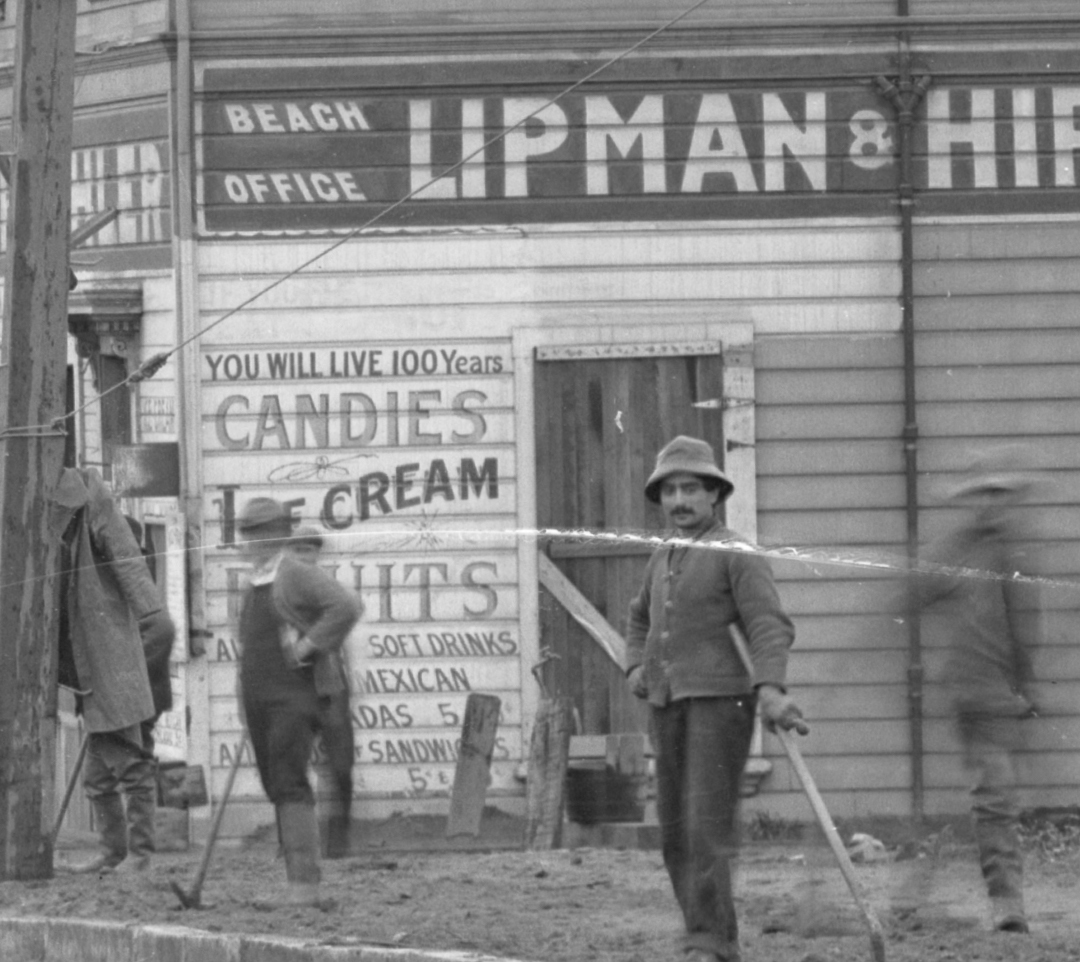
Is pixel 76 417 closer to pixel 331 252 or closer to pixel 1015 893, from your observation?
pixel 331 252

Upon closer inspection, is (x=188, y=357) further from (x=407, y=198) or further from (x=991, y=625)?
Result: (x=991, y=625)

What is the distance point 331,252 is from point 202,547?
1.76 metres

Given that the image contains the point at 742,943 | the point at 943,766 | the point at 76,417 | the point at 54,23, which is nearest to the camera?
the point at 742,943

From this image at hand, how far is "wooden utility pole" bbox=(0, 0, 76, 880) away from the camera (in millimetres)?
8680

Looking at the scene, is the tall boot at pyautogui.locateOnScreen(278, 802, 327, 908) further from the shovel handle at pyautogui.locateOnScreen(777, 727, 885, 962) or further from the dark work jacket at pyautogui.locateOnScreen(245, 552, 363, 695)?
the shovel handle at pyautogui.locateOnScreen(777, 727, 885, 962)

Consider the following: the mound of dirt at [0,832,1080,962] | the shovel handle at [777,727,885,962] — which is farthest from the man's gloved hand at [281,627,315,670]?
the shovel handle at [777,727,885,962]

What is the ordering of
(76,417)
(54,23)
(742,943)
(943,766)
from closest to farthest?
(742,943) → (54,23) → (943,766) → (76,417)

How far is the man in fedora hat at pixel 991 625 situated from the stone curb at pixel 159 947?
1.63 meters

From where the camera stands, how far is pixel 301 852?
7.44 meters

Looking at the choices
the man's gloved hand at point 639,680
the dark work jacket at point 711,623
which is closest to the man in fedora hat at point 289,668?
the man's gloved hand at point 639,680

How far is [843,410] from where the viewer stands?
1194 centimetres

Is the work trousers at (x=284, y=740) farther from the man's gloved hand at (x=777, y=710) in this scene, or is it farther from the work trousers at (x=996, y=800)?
the work trousers at (x=996, y=800)

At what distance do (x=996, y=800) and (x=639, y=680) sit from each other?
1.32m

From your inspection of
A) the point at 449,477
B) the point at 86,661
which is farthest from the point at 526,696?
the point at 86,661
